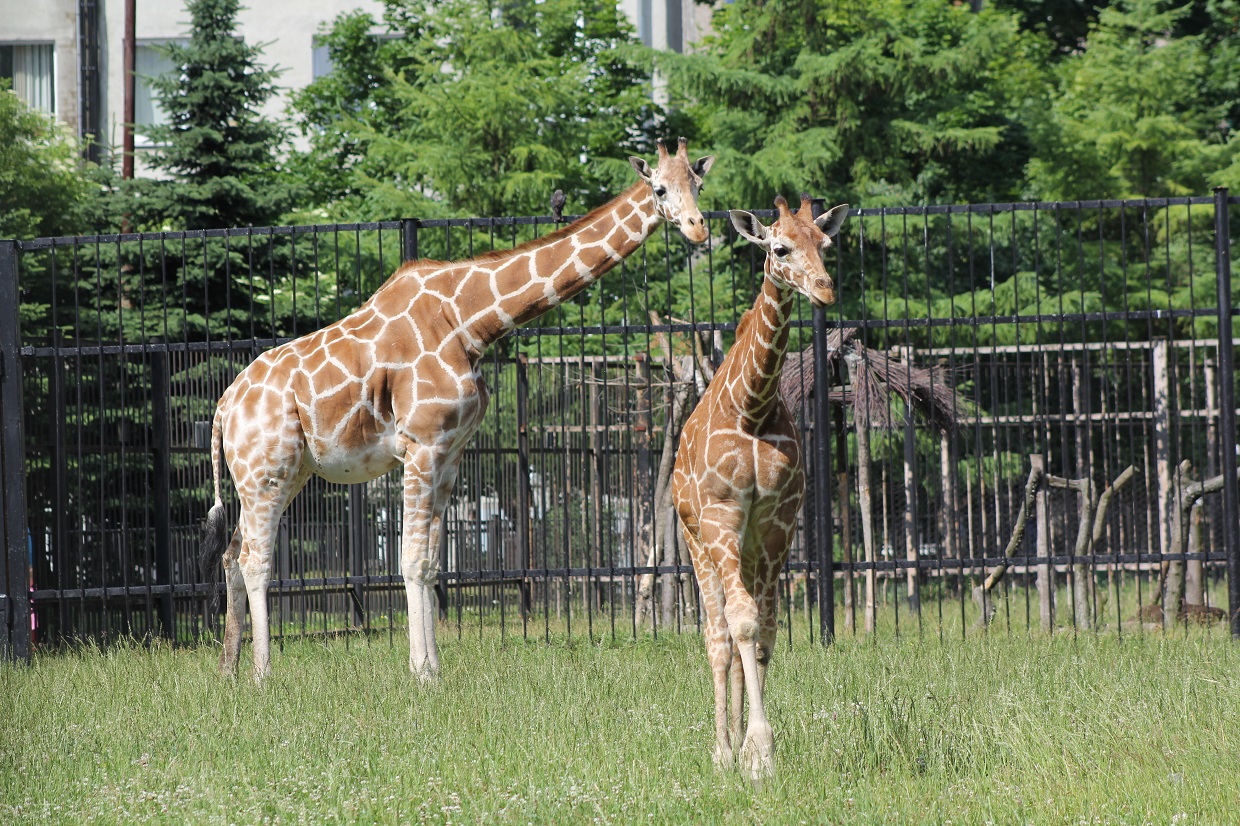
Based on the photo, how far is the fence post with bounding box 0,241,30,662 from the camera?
875 cm

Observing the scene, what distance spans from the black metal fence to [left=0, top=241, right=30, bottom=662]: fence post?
0.06 feet

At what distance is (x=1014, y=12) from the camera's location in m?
23.5

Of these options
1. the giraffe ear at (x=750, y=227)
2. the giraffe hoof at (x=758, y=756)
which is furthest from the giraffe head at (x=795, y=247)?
the giraffe hoof at (x=758, y=756)

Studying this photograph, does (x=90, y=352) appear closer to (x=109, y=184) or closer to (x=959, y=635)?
(x=959, y=635)

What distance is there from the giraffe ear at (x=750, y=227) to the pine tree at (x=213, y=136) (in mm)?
13576

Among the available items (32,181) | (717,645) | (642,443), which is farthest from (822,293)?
(32,181)

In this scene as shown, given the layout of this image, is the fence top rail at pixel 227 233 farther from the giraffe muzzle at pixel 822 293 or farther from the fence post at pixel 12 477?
the giraffe muzzle at pixel 822 293

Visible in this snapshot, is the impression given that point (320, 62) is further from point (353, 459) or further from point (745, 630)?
point (745, 630)

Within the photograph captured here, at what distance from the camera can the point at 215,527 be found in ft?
27.2

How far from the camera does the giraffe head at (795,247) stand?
4.74 meters

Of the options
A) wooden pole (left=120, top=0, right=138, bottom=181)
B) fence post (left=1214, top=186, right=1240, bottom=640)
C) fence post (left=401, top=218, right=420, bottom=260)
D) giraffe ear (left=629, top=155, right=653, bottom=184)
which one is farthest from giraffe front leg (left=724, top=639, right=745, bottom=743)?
wooden pole (left=120, top=0, right=138, bottom=181)

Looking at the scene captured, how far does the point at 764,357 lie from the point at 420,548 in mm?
2939

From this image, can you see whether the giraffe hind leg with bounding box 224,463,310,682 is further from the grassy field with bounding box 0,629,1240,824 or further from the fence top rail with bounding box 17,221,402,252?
the fence top rail with bounding box 17,221,402,252

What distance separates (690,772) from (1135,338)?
54.0ft
